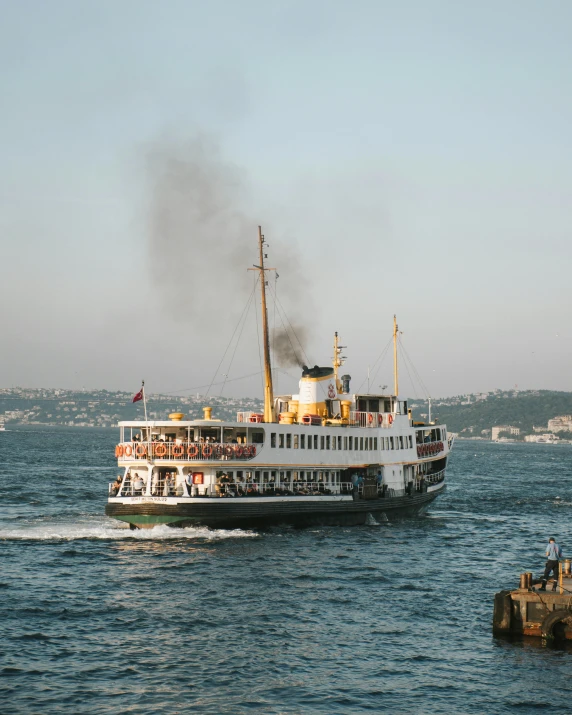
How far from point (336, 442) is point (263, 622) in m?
25.9

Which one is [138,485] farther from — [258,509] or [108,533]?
[258,509]

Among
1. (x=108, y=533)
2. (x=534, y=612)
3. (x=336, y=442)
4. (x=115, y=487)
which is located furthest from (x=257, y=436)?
(x=534, y=612)

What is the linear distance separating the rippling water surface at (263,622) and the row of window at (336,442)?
508cm

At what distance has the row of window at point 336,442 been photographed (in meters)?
52.0

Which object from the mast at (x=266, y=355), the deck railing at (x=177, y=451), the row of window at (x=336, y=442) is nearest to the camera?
the deck railing at (x=177, y=451)

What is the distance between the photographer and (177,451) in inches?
1871

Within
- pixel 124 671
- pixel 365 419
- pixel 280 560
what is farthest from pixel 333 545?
pixel 124 671

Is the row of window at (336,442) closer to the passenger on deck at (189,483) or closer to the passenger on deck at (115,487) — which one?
the passenger on deck at (189,483)

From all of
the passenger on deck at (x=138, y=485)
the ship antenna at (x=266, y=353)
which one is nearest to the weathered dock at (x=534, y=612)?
the passenger on deck at (x=138, y=485)

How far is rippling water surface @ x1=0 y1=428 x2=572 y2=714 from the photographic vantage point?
24172mm

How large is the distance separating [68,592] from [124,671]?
10.8 metres

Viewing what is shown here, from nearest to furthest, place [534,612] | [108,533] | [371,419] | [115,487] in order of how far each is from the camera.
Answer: [534,612] < [115,487] < [108,533] < [371,419]

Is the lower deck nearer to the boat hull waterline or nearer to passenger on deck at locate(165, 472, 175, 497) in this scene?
the boat hull waterline

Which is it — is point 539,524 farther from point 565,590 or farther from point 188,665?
point 188,665
